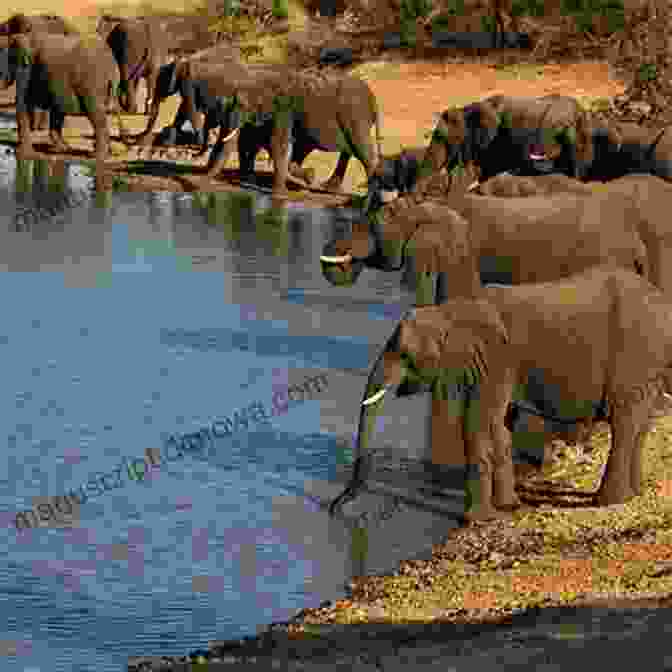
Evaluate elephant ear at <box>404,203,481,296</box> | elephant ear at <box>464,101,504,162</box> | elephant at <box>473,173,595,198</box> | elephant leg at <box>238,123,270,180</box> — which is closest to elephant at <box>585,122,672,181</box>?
elephant ear at <box>464,101,504,162</box>

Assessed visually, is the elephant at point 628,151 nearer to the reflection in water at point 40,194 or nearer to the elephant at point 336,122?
the elephant at point 336,122

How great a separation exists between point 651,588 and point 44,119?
1036 inches

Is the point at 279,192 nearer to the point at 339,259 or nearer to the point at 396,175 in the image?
the point at 396,175

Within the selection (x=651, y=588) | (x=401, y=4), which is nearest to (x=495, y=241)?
(x=651, y=588)

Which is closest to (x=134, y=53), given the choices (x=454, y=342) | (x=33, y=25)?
(x=33, y=25)

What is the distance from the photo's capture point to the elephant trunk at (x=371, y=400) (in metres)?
15.6

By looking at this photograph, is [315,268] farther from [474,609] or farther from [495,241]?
[474,609]

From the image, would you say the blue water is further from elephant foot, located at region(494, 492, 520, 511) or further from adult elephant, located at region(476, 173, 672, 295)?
Result: adult elephant, located at region(476, 173, 672, 295)

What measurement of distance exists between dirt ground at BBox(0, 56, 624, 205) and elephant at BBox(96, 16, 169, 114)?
0.46 m

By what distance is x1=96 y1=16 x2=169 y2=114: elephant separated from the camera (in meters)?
38.4

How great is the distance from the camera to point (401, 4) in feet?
137

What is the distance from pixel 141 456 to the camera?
17469 mm

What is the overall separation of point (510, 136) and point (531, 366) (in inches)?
529

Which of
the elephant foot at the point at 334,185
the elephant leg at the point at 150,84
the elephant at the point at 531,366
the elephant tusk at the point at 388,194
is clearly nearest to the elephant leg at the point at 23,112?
the elephant leg at the point at 150,84
